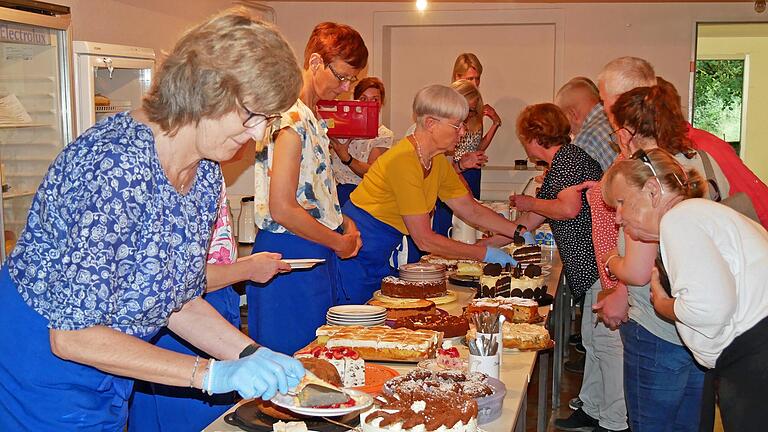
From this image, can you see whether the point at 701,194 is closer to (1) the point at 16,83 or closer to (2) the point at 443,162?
(2) the point at 443,162

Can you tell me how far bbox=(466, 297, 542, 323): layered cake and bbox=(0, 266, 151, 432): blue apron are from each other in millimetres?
1467

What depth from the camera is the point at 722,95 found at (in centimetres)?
1225

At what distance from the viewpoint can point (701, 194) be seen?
2.60 metres

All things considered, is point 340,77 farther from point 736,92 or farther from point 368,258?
point 736,92

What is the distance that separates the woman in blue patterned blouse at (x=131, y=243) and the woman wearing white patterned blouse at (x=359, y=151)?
14.5 feet

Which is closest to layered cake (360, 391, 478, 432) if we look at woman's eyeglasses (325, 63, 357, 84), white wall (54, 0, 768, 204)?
woman's eyeglasses (325, 63, 357, 84)

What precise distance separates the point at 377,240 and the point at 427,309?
719mm

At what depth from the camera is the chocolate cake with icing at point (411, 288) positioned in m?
3.30

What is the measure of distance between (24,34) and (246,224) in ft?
7.46

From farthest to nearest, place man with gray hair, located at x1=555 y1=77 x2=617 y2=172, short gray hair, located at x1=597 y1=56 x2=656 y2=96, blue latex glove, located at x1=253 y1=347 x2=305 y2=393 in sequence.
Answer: man with gray hair, located at x1=555 y1=77 x2=617 y2=172 → short gray hair, located at x1=597 y1=56 x2=656 y2=96 → blue latex glove, located at x1=253 y1=347 x2=305 y2=393

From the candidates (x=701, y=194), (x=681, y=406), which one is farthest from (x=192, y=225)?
(x=681, y=406)

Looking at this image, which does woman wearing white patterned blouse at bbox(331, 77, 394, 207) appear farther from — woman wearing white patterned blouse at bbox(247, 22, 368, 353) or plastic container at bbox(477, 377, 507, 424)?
plastic container at bbox(477, 377, 507, 424)

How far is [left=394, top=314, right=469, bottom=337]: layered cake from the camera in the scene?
274 centimetres

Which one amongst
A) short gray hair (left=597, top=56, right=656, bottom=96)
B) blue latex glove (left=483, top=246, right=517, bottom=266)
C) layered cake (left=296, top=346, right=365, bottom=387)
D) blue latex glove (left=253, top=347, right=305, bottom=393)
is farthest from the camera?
blue latex glove (left=483, top=246, right=517, bottom=266)
